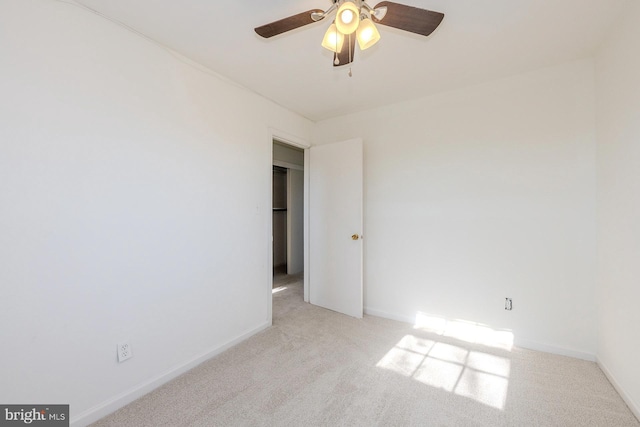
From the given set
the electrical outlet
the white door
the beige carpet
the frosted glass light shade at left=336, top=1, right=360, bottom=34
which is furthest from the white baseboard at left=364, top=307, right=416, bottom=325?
the frosted glass light shade at left=336, top=1, right=360, bottom=34

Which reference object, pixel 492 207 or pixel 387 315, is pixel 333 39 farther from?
pixel 387 315

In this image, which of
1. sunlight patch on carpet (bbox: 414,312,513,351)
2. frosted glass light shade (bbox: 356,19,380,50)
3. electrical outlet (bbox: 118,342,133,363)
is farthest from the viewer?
sunlight patch on carpet (bbox: 414,312,513,351)

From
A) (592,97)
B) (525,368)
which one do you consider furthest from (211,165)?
(592,97)

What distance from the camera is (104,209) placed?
160 cm

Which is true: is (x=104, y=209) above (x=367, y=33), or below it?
below

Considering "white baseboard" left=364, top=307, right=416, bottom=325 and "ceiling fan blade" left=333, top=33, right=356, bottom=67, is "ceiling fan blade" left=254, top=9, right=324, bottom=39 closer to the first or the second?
"ceiling fan blade" left=333, top=33, right=356, bottom=67

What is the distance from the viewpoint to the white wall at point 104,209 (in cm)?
132

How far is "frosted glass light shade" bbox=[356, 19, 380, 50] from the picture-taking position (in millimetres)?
1266

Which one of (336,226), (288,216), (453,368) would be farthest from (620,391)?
(288,216)

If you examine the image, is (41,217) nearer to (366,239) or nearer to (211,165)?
(211,165)

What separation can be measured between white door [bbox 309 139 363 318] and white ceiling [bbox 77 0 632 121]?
2.65 ft

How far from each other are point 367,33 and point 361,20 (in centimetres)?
9

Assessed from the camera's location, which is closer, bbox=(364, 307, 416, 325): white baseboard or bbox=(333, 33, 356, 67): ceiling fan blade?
bbox=(333, 33, 356, 67): ceiling fan blade

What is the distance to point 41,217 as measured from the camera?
138cm
